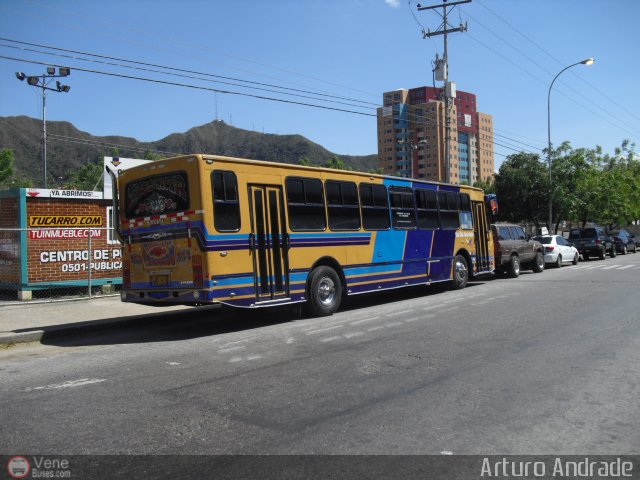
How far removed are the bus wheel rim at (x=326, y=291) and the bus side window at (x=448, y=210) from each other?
518 centimetres

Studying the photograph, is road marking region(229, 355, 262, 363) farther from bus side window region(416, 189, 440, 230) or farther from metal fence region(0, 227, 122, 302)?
bus side window region(416, 189, 440, 230)

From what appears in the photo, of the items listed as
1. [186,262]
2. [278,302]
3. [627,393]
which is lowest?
[627,393]

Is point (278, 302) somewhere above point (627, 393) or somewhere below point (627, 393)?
Result: above

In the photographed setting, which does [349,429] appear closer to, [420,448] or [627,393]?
[420,448]

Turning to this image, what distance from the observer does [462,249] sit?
16.1 meters

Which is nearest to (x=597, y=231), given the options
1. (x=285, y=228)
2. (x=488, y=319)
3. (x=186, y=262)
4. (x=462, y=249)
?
(x=462, y=249)

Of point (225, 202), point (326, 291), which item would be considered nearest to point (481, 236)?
point (326, 291)

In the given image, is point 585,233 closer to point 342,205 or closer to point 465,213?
point 465,213

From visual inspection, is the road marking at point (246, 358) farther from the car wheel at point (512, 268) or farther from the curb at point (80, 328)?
the car wheel at point (512, 268)

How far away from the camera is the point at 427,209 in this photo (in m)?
14.6

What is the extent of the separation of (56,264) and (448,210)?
428 inches

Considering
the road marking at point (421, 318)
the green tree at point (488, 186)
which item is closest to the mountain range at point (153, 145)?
the green tree at point (488, 186)

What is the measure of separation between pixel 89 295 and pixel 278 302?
596cm

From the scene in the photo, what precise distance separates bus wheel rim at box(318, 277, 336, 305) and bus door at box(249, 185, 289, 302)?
1.02m
